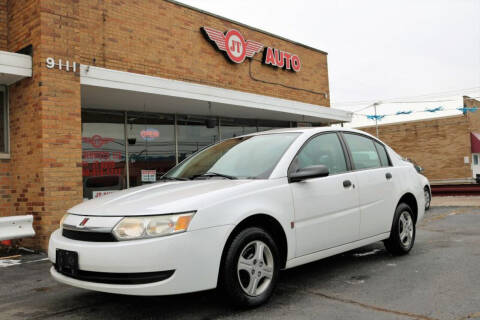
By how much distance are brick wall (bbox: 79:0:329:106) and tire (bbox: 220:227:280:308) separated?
21.7ft

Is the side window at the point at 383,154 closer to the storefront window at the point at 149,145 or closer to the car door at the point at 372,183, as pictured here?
the car door at the point at 372,183

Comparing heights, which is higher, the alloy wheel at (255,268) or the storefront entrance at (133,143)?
the storefront entrance at (133,143)

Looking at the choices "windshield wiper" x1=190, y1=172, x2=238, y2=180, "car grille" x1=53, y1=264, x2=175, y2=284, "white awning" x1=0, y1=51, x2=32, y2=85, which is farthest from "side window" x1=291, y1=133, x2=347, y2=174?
"white awning" x1=0, y1=51, x2=32, y2=85

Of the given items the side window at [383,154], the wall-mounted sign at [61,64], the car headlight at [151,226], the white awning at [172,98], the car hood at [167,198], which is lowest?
the car headlight at [151,226]

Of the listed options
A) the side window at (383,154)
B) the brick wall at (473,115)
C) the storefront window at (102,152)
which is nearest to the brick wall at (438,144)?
the brick wall at (473,115)

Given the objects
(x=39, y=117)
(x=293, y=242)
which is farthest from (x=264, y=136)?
(x=39, y=117)

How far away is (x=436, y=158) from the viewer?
29.1 m

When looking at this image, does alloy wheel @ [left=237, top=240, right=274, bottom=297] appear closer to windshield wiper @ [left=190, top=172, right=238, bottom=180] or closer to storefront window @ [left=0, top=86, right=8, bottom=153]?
windshield wiper @ [left=190, top=172, right=238, bottom=180]

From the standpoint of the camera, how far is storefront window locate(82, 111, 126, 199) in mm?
9586

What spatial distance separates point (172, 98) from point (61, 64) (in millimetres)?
2636

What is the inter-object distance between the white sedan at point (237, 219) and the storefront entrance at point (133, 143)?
535cm

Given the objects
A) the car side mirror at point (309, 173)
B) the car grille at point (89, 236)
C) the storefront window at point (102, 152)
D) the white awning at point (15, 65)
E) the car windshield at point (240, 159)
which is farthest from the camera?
the storefront window at point (102, 152)

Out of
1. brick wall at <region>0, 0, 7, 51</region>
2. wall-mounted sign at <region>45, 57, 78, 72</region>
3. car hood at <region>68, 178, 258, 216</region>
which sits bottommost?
car hood at <region>68, 178, 258, 216</region>

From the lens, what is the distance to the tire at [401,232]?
532 cm
